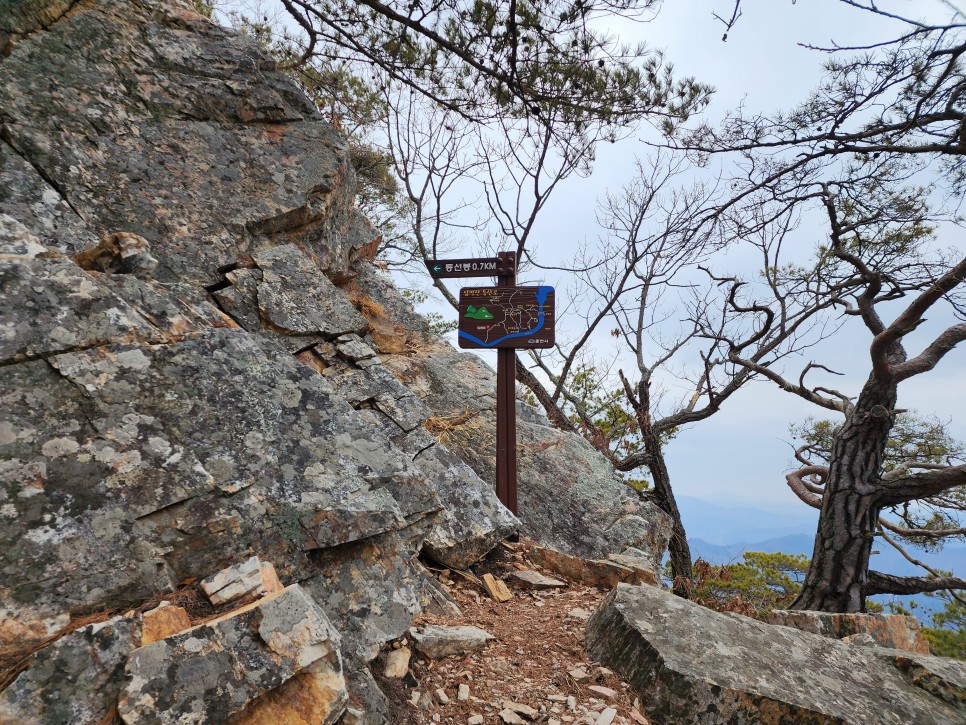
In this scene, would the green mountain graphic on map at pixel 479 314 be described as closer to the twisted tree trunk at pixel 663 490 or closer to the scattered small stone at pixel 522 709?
the scattered small stone at pixel 522 709

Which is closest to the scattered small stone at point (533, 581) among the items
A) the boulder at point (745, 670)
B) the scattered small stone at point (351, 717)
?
the boulder at point (745, 670)

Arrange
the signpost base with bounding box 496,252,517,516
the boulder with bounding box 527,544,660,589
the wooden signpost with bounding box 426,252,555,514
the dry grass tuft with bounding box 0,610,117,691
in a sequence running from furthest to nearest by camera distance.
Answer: the wooden signpost with bounding box 426,252,555,514 < the signpost base with bounding box 496,252,517,516 < the boulder with bounding box 527,544,660,589 < the dry grass tuft with bounding box 0,610,117,691

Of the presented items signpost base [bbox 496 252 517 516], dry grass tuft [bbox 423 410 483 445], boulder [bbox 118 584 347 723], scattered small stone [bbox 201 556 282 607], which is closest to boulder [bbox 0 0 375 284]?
signpost base [bbox 496 252 517 516]

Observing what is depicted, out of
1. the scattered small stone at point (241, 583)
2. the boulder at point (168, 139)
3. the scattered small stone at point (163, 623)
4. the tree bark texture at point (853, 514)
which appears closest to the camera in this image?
the scattered small stone at point (163, 623)

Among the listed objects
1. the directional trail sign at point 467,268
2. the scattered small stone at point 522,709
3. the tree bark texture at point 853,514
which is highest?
the directional trail sign at point 467,268

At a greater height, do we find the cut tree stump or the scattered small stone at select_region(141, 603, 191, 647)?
the cut tree stump

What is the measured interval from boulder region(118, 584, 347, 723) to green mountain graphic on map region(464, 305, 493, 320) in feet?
14.4

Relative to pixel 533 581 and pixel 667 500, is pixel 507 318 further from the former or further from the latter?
pixel 667 500

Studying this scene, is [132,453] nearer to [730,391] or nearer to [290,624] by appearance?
[290,624]

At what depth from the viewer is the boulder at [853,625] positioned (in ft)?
16.0

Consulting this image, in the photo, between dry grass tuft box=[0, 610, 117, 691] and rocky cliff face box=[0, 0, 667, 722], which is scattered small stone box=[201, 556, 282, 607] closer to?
rocky cliff face box=[0, 0, 667, 722]

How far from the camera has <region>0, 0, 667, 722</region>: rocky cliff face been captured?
2.29m

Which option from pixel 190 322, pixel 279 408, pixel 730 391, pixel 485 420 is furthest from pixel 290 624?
pixel 730 391

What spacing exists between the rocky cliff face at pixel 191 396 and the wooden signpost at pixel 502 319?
43.5 inches
